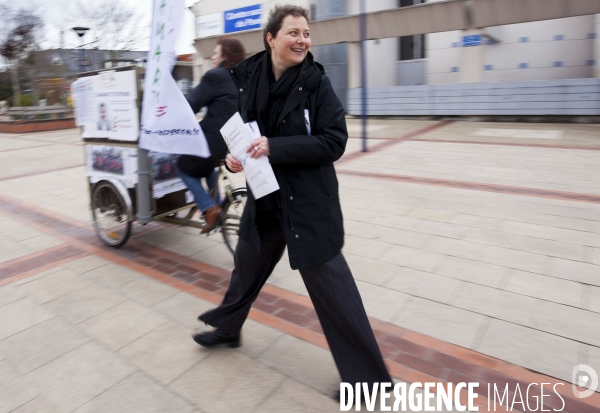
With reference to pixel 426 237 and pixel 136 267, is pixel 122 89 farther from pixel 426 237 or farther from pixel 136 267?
pixel 426 237

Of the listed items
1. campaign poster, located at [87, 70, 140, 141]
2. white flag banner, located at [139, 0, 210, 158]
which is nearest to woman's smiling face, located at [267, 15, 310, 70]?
white flag banner, located at [139, 0, 210, 158]

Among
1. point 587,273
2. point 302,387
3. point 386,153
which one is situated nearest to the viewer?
point 302,387

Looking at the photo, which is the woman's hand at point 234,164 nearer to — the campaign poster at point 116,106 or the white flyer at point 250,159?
the white flyer at point 250,159

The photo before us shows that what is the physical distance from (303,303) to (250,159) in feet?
5.28

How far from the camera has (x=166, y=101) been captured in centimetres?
360

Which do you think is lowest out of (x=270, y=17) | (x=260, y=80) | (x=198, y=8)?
(x=260, y=80)

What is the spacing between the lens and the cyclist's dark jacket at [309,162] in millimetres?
2189

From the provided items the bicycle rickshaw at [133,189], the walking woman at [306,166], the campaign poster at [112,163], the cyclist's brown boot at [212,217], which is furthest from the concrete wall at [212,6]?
the walking woman at [306,166]

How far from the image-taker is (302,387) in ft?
8.47

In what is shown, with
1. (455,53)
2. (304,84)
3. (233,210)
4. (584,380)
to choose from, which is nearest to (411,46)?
(455,53)

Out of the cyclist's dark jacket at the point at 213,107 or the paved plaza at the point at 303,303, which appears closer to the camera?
the paved plaza at the point at 303,303

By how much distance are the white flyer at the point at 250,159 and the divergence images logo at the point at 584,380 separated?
6.22 feet

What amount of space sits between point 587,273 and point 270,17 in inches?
127

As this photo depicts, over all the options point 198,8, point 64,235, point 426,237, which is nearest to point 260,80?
point 426,237
